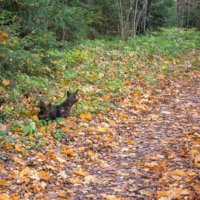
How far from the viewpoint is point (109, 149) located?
4.99 m

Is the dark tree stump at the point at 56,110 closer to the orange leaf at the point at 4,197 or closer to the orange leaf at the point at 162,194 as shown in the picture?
the orange leaf at the point at 4,197

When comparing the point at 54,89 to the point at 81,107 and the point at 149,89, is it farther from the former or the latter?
the point at 149,89

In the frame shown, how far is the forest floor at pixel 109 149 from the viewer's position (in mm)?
3375

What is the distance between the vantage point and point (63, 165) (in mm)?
4148

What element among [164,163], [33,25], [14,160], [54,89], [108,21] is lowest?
[164,163]

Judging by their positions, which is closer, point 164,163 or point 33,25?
point 164,163

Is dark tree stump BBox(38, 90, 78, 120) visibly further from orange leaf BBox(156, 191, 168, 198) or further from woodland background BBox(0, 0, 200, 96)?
orange leaf BBox(156, 191, 168, 198)

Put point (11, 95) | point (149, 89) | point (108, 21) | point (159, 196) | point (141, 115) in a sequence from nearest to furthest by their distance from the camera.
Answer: point (159, 196)
point (11, 95)
point (141, 115)
point (149, 89)
point (108, 21)

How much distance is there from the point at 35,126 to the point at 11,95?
838 mm

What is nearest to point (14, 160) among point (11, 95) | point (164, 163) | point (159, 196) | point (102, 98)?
point (11, 95)

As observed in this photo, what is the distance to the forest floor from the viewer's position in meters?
3.38

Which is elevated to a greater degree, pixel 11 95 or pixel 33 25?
pixel 33 25

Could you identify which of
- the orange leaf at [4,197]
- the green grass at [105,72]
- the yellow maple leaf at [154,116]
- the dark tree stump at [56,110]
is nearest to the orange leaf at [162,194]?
the orange leaf at [4,197]

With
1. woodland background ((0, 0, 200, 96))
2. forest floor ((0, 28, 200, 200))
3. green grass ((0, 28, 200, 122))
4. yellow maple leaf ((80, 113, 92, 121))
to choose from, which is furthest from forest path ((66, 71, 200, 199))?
woodland background ((0, 0, 200, 96))
